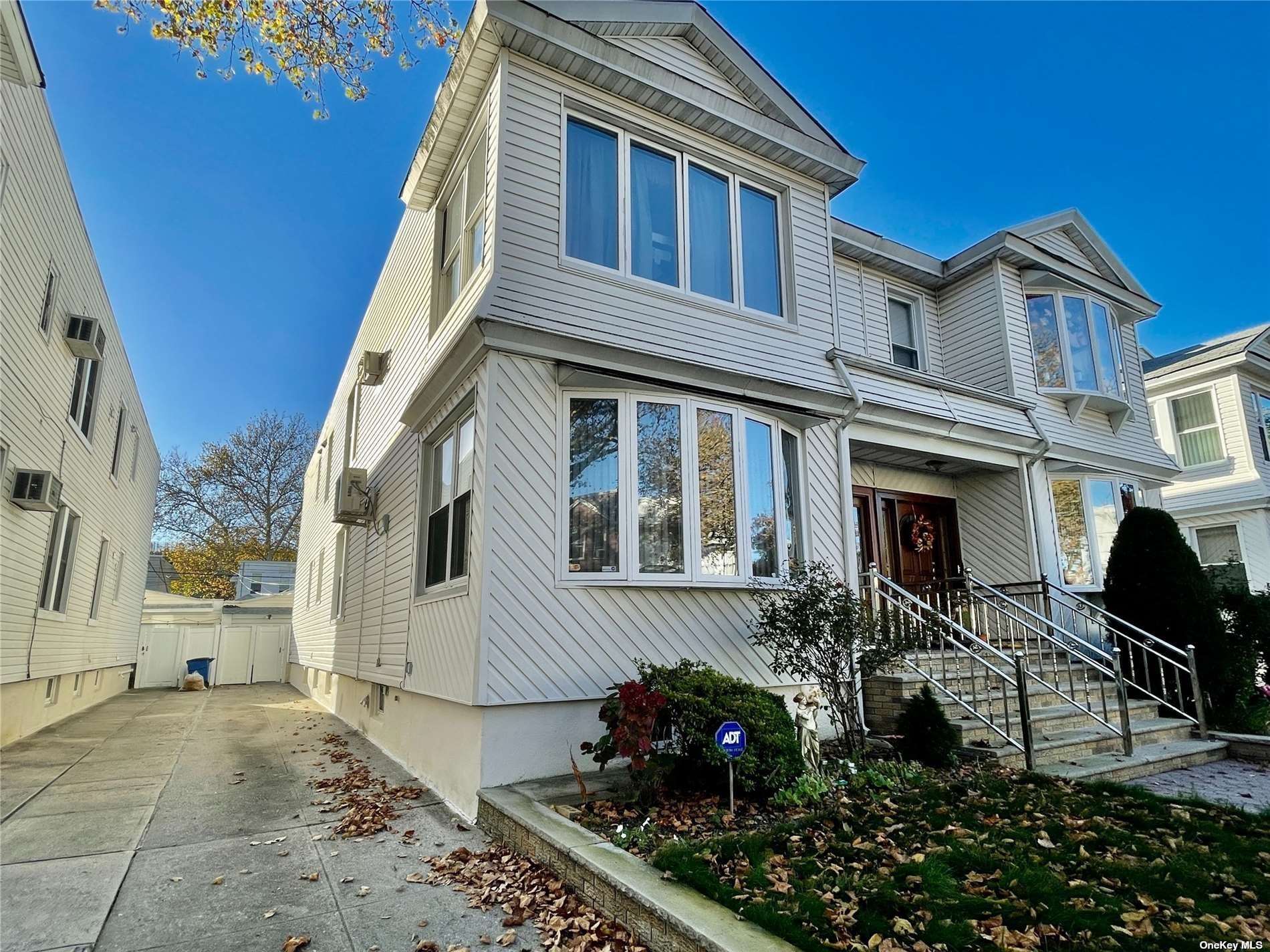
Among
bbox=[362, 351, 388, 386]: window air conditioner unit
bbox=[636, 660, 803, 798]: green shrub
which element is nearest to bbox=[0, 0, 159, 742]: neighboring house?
bbox=[362, 351, 388, 386]: window air conditioner unit

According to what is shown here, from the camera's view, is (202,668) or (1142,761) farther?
(202,668)

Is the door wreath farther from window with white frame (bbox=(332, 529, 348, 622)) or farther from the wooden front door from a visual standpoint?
window with white frame (bbox=(332, 529, 348, 622))

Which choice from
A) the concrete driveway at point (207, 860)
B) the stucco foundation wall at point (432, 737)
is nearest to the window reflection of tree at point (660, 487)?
the stucco foundation wall at point (432, 737)

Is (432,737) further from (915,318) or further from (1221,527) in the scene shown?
(1221,527)

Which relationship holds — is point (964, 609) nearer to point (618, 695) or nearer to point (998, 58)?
point (618, 695)

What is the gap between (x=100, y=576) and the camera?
14.0m

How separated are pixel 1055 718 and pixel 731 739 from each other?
4.39 m

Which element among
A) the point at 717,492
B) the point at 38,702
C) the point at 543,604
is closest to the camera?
the point at 543,604

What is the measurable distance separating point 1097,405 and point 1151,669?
4963 millimetres

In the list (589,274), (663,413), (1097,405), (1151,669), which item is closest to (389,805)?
(663,413)

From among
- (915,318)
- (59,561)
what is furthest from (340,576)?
(915,318)

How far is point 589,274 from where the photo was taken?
21.4ft

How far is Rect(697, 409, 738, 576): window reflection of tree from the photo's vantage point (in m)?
6.63

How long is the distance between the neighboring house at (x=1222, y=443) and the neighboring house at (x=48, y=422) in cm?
2088
